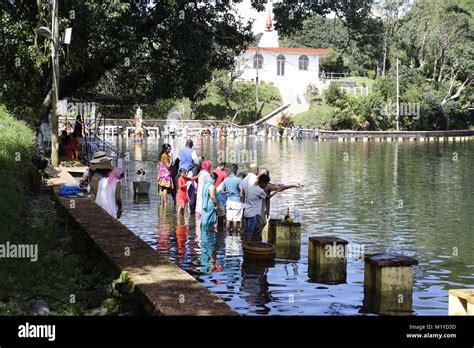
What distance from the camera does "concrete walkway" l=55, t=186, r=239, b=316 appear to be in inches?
283

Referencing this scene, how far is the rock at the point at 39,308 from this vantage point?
25.1 ft

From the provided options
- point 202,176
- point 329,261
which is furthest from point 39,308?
point 202,176

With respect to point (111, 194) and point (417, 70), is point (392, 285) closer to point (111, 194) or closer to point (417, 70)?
point (111, 194)

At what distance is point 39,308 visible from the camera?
25.5 feet

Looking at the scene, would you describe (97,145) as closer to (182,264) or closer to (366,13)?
(366,13)

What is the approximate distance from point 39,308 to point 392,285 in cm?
551

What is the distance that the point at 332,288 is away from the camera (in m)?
12.5

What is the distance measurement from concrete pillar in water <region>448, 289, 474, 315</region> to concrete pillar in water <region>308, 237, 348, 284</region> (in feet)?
12.8

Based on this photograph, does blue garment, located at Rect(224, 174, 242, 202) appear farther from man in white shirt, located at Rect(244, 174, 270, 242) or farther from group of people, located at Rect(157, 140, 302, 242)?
man in white shirt, located at Rect(244, 174, 270, 242)

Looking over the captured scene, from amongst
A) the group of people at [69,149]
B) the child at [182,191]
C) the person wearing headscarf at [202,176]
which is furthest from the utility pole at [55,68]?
the person wearing headscarf at [202,176]

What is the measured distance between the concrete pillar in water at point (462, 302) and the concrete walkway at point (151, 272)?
3276 millimetres
